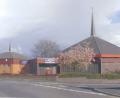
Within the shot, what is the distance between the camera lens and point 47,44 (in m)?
142

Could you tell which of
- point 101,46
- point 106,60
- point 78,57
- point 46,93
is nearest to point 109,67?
point 106,60

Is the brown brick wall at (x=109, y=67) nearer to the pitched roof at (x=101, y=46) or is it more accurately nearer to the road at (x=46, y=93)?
the pitched roof at (x=101, y=46)

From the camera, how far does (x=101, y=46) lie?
101 metres

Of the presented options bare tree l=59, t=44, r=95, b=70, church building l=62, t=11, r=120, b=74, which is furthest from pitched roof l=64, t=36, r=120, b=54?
bare tree l=59, t=44, r=95, b=70

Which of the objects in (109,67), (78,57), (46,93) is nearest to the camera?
(46,93)

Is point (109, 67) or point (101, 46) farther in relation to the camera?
point (101, 46)

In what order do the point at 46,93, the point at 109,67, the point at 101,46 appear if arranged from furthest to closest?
the point at 101,46, the point at 109,67, the point at 46,93

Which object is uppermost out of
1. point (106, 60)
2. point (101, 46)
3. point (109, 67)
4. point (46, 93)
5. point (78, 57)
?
point (101, 46)

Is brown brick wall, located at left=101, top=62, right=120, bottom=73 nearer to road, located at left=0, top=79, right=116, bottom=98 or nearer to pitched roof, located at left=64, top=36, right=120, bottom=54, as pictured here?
pitched roof, located at left=64, top=36, right=120, bottom=54

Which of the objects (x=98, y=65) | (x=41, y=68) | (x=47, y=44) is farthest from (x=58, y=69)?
(x=47, y=44)

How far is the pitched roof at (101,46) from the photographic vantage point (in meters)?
97.4

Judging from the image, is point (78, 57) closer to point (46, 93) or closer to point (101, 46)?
point (101, 46)

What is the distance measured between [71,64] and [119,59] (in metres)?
9.85

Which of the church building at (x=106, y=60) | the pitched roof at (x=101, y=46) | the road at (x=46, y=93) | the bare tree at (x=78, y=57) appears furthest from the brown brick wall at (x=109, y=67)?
the road at (x=46, y=93)
